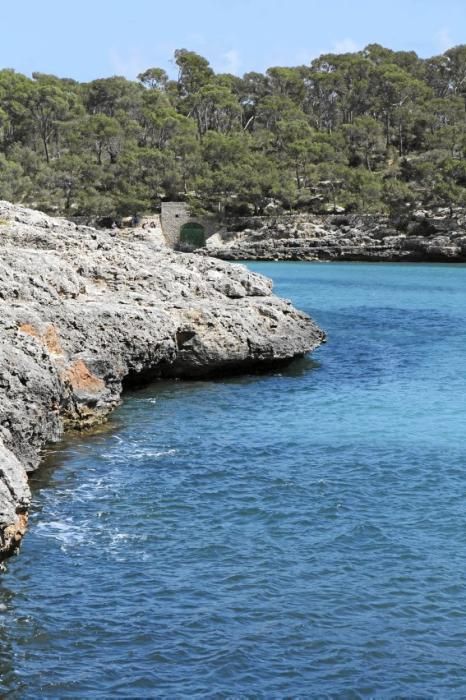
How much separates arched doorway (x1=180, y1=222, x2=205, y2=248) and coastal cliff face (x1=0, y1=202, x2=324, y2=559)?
86.0 metres

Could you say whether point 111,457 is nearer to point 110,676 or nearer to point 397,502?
point 397,502

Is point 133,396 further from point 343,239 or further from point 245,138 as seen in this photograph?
point 245,138

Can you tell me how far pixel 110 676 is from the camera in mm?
11203

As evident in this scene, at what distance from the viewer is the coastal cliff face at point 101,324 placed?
18.8 meters

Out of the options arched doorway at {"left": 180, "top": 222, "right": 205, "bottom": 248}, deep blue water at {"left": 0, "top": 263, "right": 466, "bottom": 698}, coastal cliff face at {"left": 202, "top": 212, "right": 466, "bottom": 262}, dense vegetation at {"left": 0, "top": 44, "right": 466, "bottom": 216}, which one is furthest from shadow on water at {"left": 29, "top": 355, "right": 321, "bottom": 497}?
arched doorway at {"left": 180, "top": 222, "right": 205, "bottom": 248}

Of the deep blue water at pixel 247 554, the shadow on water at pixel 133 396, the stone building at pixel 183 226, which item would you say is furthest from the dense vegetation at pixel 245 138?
the deep blue water at pixel 247 554

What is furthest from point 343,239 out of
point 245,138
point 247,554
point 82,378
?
point 247,554

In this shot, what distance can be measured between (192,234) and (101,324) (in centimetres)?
9891

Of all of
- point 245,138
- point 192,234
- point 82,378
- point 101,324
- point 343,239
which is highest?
point 245,138

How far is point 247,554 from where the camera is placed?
1512 centimetres

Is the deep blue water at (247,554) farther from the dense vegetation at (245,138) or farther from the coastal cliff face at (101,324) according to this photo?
the dense vegetation at (245,138)

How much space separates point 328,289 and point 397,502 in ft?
165

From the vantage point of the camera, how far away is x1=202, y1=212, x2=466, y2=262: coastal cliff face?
104500mm

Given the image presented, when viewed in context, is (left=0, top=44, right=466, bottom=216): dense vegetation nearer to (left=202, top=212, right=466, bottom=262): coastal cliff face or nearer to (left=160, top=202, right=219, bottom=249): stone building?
(left=160, top=202, right=219, bottom=249): stone building
